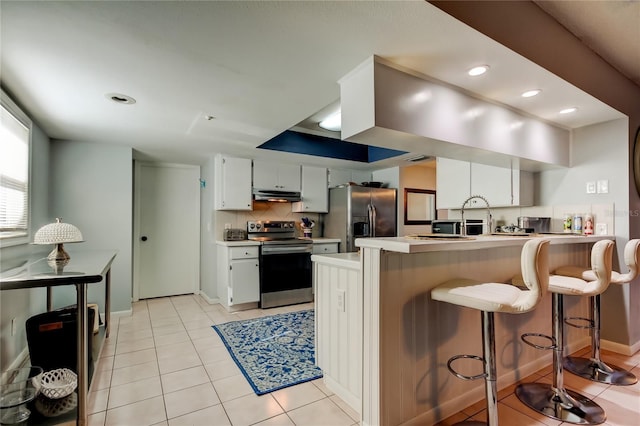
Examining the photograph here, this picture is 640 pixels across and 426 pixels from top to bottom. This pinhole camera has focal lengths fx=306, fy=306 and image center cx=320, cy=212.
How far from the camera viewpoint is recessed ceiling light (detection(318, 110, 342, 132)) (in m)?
3.63

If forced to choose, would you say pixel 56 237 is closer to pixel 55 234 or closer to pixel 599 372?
pixel 55 234

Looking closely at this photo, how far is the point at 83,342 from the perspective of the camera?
158 cm

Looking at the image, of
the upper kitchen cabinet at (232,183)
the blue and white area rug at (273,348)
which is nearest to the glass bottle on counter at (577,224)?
the blue and white area rug at (273,348)

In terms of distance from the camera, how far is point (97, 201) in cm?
365

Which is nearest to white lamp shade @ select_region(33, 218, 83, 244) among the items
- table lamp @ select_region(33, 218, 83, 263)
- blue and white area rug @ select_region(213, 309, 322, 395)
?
table lamp @ select_region(33, 218, 83, 263)

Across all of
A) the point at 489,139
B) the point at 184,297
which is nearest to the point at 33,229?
the point at 184,297

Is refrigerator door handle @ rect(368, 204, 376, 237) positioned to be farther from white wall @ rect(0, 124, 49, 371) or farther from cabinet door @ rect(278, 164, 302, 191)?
white wall @ rect(0, 124, 49, 371)

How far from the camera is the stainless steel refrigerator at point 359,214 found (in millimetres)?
4559

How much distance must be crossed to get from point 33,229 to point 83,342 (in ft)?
6.48

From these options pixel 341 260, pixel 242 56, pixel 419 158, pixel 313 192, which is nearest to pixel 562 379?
pixel 341 260

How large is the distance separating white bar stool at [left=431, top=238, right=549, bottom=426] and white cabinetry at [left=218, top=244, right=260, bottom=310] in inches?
111

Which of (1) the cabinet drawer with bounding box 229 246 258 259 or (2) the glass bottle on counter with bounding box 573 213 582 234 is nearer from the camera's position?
(2) the glass bottle on counter with bounding box 573 213 582 234

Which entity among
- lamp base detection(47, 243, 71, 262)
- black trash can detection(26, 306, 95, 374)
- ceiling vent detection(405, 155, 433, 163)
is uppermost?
ceiling vent detection(405, 155, 433, 163)

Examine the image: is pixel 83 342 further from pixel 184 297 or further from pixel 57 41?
pixel 184 297
